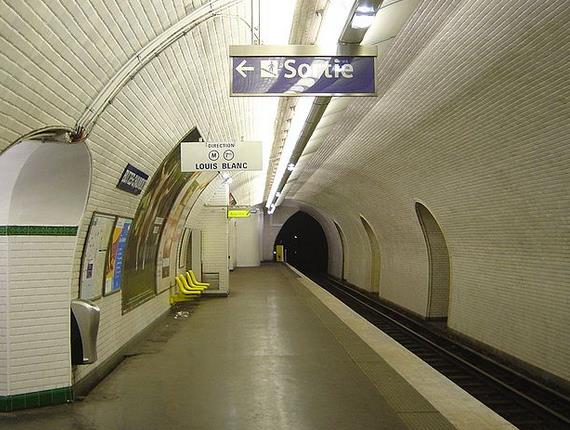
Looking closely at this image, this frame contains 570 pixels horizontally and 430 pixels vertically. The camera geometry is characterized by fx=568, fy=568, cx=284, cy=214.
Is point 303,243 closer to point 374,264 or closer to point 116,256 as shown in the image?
point 374,264

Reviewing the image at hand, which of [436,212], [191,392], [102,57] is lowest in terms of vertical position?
[191,392]

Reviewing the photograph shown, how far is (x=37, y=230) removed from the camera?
5426 mm

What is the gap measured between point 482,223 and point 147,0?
7487mm

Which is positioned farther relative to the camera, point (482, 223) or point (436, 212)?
point (436, 212)

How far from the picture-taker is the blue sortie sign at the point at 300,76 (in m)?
4.54

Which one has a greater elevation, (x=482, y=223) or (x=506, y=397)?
(x=482, y=223)

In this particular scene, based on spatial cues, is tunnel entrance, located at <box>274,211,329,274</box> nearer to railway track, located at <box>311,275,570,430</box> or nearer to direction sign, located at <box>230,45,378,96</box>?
railway track, located at <box>311,275,570,430</box>

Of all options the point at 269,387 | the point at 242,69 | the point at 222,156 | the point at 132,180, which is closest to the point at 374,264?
the point at 222,156

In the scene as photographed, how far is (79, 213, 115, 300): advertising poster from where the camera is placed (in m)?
6.23

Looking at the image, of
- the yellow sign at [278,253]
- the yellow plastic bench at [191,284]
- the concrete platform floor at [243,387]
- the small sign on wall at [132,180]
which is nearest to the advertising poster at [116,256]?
the small sign on wall at [132,180]

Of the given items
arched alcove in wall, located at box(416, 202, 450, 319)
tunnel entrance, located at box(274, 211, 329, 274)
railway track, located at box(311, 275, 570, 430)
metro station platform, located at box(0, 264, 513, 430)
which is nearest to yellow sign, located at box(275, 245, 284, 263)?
tunnel entrance, located at box(274, 211, 329, 274)

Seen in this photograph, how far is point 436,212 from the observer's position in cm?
1204

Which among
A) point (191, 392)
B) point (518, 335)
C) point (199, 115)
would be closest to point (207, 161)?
point (199, 115)

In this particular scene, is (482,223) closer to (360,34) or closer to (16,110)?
(360,34)
